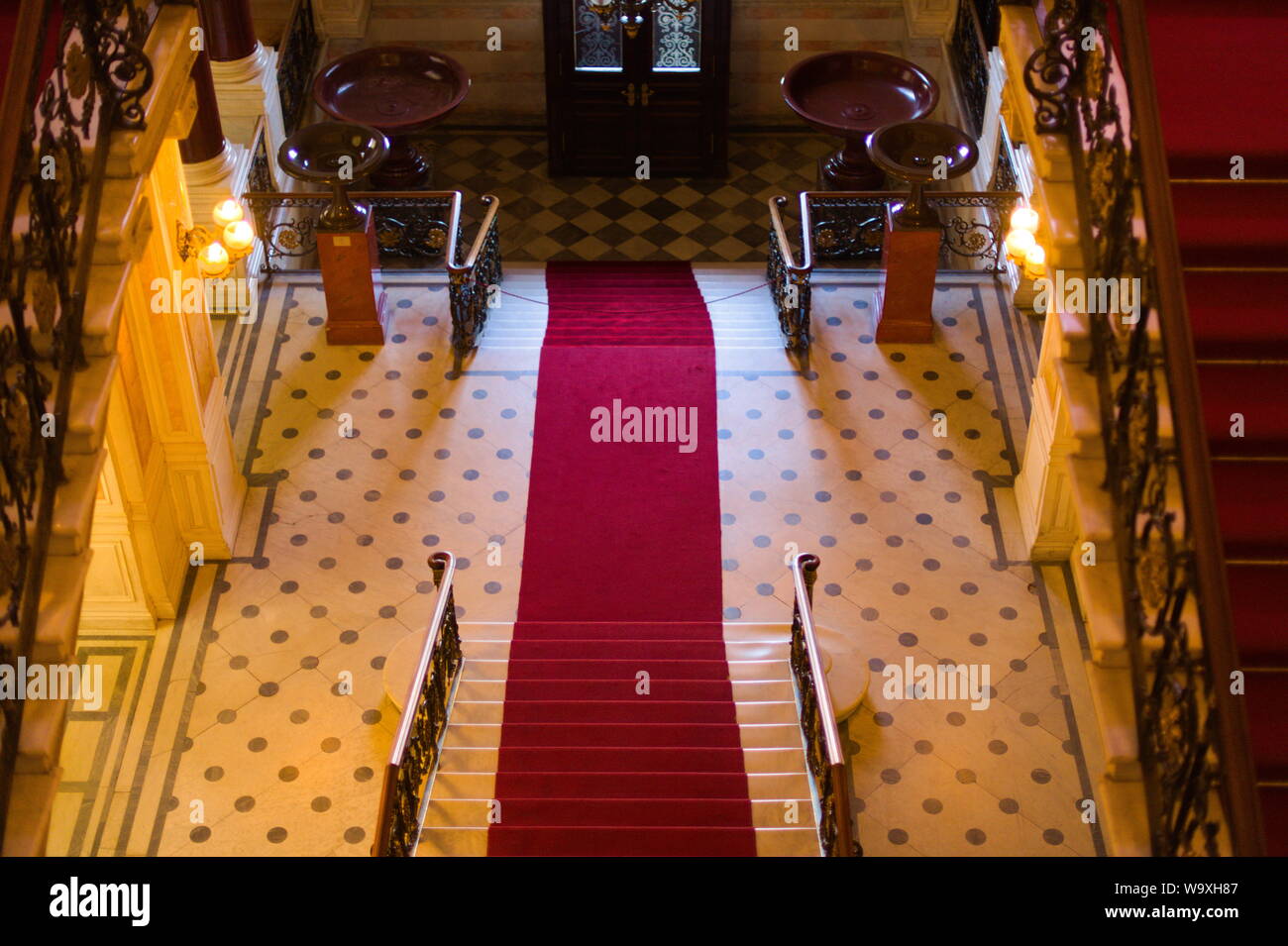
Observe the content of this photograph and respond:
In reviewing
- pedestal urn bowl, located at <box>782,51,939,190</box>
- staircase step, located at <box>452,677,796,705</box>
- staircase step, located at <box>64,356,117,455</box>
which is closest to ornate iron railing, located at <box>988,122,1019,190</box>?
pedestal urn bowl, located at <box>782,51,939,190</box>

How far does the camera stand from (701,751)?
295 inches

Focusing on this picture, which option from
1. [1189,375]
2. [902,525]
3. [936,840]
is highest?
[1189,375]

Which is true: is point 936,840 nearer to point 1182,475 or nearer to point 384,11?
point 1182,475

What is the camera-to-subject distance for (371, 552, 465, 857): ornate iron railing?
6.28 metres

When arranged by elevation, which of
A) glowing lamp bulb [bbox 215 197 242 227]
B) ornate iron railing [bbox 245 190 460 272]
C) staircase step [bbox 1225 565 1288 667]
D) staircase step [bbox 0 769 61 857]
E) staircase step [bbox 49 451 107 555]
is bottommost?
ornate iron railing [bbox 245 190 460 272]

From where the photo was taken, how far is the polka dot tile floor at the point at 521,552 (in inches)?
297

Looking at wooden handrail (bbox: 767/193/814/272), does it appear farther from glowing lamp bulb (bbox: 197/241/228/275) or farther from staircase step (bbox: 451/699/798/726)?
glowing lamp bulb (bbox: 197/241/228/275)

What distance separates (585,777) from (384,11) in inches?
370

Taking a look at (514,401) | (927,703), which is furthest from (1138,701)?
(514,401)

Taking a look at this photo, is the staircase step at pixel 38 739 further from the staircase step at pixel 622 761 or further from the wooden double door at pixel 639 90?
the wooden double door at pixel 639 90

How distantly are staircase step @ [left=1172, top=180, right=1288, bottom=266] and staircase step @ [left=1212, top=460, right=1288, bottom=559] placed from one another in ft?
2.56

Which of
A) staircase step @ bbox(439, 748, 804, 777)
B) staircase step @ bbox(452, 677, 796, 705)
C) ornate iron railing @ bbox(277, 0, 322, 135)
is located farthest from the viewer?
ornate iron railing @ bbox(277, 0, 322, 135)

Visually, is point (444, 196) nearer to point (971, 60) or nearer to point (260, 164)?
point (260, 164)

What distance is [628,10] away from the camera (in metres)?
12.9
